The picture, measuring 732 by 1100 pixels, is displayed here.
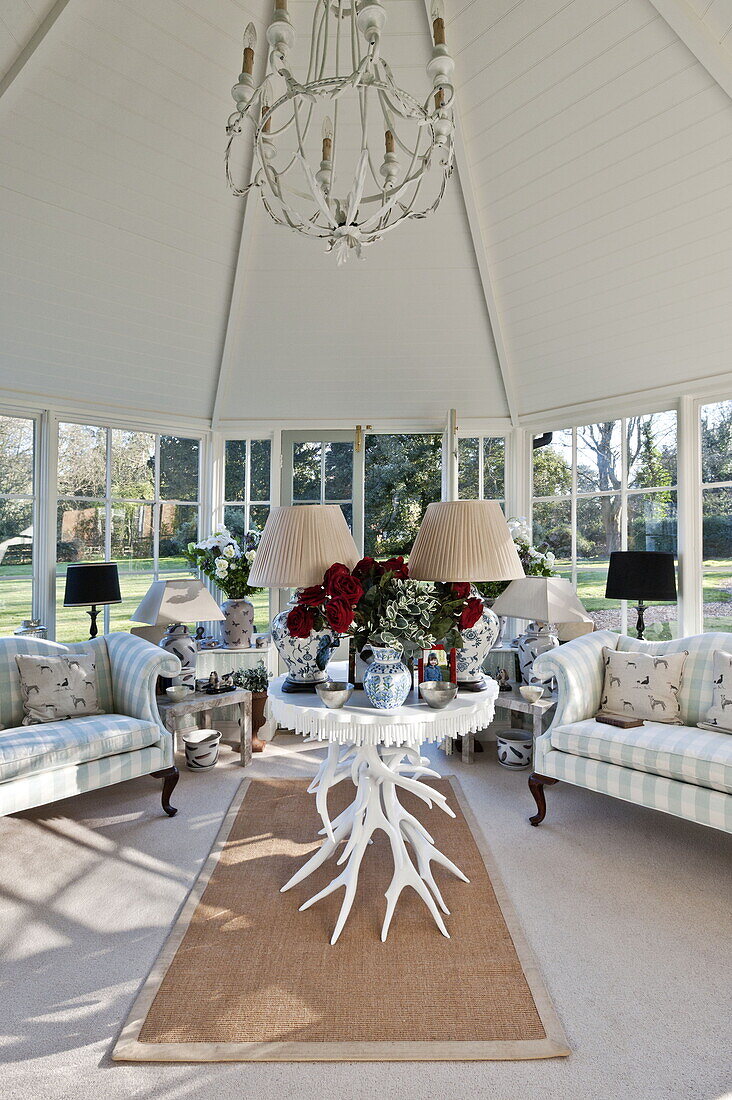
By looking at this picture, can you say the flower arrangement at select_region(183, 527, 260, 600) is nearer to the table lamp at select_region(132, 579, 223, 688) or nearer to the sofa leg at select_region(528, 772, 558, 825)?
the table lamp at select_region(132, 579, 223, 688)

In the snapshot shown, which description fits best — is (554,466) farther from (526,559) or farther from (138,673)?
(138,673)

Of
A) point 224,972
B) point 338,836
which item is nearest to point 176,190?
point 338,836

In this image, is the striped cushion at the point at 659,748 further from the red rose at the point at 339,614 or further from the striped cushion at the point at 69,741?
the striped cushion at the point at 69,741

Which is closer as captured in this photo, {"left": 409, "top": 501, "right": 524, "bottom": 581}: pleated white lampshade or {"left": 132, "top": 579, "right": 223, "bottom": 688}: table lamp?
{"left": 409, "top": 501, "right": 524, "bottom": 581}: pleated white lampshade

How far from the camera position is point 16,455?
377 centimetres

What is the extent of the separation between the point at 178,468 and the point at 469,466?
7.19ft

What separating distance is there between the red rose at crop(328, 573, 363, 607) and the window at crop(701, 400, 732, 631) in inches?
98.9

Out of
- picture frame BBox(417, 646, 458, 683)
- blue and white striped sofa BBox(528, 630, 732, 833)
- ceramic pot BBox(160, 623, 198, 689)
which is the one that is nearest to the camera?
picture frame BBox(417, 646, 458, 683)

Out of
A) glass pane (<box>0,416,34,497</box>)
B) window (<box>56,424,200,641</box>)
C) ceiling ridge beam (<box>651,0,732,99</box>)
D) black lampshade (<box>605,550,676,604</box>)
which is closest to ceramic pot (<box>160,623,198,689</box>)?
window (<box>56,424,200,641</box>)

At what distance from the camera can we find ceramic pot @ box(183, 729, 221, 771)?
11.7 ft

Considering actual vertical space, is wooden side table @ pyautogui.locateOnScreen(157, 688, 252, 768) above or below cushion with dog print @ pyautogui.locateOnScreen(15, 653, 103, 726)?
below

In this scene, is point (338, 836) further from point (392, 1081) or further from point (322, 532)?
point (322, 532)

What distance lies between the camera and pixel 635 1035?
164cm

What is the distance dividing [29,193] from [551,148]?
8.60 ft
